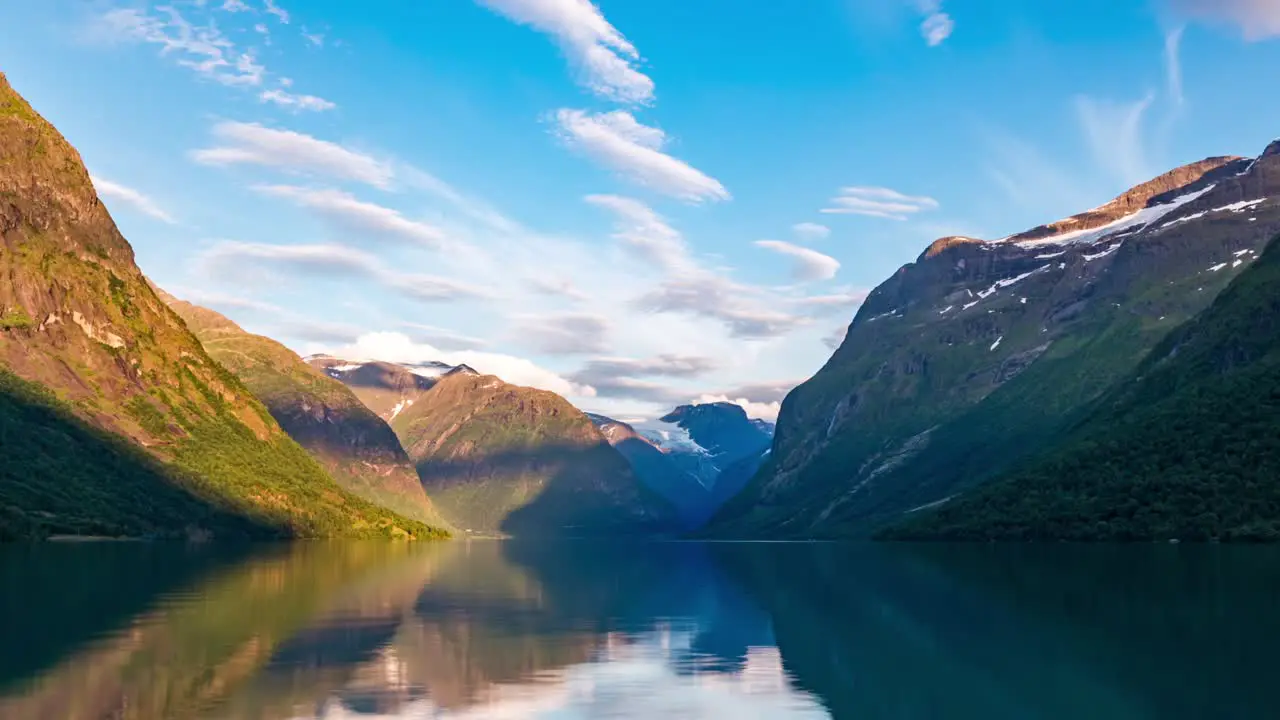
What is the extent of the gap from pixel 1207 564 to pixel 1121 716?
9879cm

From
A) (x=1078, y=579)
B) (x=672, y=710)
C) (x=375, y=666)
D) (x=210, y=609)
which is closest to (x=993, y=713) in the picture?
(x=672, y=710)

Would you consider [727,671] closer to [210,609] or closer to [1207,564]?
[210,609]

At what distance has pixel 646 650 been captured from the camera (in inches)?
2093

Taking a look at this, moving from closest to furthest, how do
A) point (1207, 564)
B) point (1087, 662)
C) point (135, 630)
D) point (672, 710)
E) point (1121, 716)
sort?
1. point (1121, 716)
2. point (672, 710)
3. point (1087, 662)
4. point (135, 630)
5. point (1207, 564)

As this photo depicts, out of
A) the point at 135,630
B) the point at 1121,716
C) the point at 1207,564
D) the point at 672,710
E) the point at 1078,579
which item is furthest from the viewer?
the point at 1207,564

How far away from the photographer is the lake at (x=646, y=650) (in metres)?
36.6

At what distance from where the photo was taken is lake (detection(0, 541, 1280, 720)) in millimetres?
36594

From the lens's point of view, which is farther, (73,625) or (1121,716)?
(73,625)

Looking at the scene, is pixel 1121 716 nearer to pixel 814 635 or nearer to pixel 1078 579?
pixel 814 635

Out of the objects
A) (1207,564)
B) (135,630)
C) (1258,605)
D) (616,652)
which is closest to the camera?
(616,652)

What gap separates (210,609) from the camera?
71938mm

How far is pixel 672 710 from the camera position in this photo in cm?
3700

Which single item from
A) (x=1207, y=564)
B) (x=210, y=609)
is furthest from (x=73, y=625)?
(x=1207, y=564)

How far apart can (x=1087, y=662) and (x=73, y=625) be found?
171 feet
